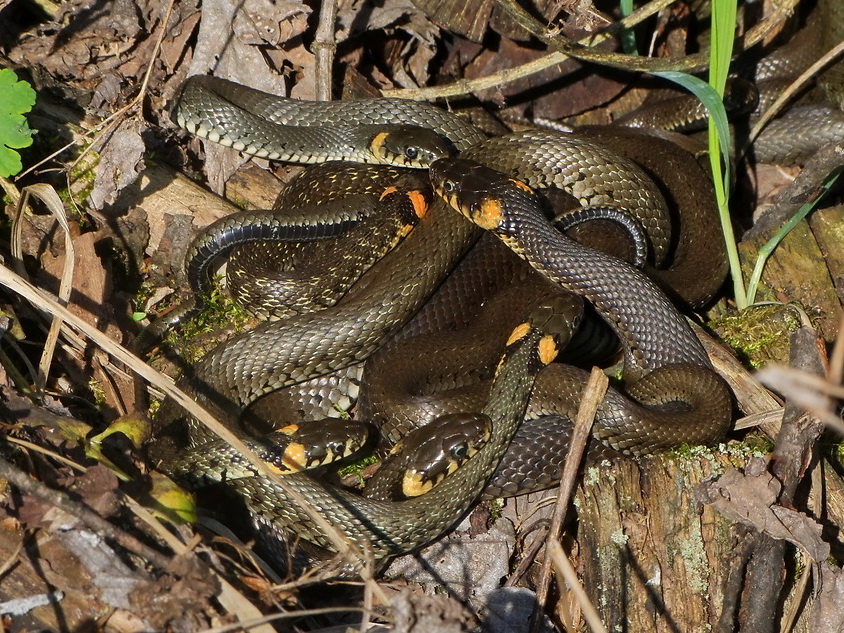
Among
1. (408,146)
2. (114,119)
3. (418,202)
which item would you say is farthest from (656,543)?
(114,119)

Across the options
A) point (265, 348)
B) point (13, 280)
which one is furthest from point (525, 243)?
point (13, 280)

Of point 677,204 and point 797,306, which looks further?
point 677,204

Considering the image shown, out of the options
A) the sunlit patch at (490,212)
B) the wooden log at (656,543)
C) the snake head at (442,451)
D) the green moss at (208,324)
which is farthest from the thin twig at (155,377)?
the sunlit patch at (490,212)

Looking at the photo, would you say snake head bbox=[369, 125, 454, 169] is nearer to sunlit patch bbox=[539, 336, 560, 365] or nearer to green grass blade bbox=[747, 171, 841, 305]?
sunlit patch bbox=[539, 336, 560, 365]

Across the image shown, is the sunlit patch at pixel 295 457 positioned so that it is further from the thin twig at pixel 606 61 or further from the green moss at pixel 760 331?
the thin twig at pixel 606 61

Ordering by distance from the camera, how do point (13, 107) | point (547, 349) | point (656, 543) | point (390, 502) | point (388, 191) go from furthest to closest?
point (388, 191) → point (547, 349) → point (13, 107) → point (390, 502) → point (656, 543)

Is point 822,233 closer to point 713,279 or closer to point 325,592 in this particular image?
point 713,279

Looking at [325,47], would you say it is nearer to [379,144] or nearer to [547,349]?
[379,144]
